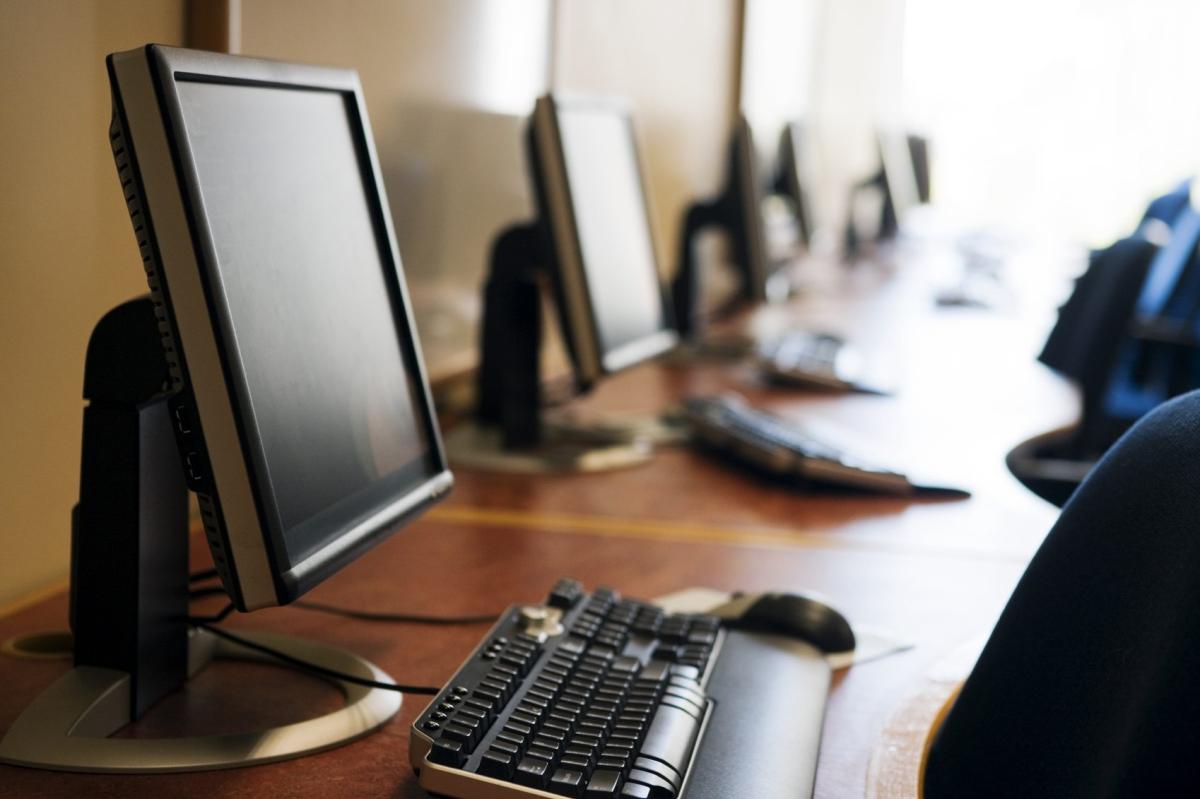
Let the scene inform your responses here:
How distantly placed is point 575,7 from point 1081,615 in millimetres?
1875

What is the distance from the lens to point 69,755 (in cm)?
81

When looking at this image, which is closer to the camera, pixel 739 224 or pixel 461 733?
pixel 461 733

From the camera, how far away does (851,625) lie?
116cm

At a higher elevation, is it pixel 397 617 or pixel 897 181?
pixel 397 617

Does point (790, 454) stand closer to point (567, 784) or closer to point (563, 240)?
point (563, 240)

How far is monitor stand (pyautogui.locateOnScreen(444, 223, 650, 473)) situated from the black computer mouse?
23.6 inches

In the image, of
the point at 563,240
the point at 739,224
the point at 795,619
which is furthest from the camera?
the point at 739,224

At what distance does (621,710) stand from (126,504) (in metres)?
0.37

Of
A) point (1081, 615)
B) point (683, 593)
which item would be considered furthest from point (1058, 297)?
point (1081, 615)

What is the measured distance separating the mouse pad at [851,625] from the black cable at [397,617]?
0.17 m

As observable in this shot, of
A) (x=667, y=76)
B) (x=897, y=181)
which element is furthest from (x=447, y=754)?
(x=897, y=181)

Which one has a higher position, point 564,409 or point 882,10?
point 882,10

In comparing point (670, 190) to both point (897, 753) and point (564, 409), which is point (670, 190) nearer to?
point (564, 409)

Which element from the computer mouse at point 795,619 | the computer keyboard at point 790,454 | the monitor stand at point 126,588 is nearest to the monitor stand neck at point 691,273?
the computer keyboard at point 790,454
